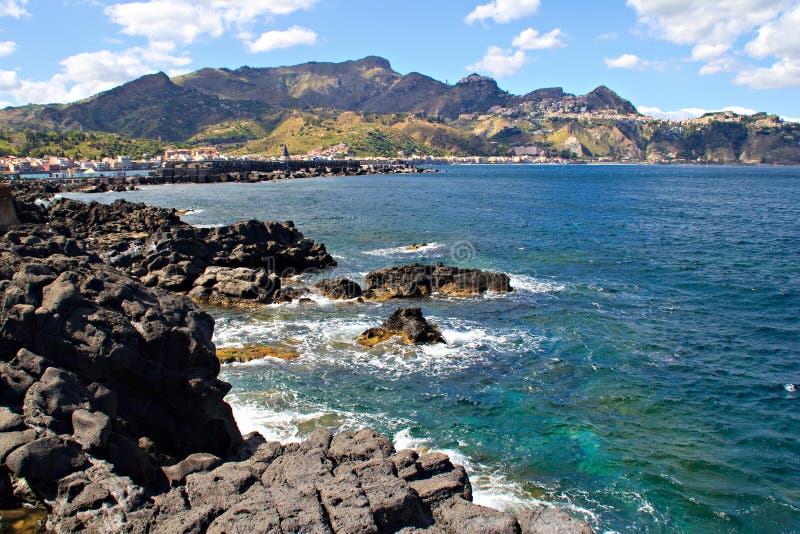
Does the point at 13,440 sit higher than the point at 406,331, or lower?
higher

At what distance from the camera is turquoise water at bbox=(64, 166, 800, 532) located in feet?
56.1

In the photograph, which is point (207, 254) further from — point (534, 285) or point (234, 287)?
point (534, 285)

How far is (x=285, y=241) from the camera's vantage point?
52.3 m

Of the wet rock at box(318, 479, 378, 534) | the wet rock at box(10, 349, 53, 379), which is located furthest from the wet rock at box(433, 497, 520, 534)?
the wet rock at box(10, 349, 53, 379)

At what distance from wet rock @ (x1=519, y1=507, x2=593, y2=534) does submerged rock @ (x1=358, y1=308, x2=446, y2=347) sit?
1726 cm

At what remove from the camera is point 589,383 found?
80.6 feet

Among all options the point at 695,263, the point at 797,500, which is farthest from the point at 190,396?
the point at 695,263

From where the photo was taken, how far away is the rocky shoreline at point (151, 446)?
11.2 metres

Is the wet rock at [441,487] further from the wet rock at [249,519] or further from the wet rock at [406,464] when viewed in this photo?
the wet rock at [249,519]

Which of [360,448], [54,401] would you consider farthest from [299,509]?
[54,401]

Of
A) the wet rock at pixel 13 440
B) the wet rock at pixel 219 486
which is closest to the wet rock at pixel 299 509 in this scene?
the wet rock at pixel 219 486

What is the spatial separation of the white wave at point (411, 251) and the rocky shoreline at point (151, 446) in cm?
3432

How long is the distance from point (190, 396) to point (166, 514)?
581 cm

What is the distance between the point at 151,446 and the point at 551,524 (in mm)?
10583
